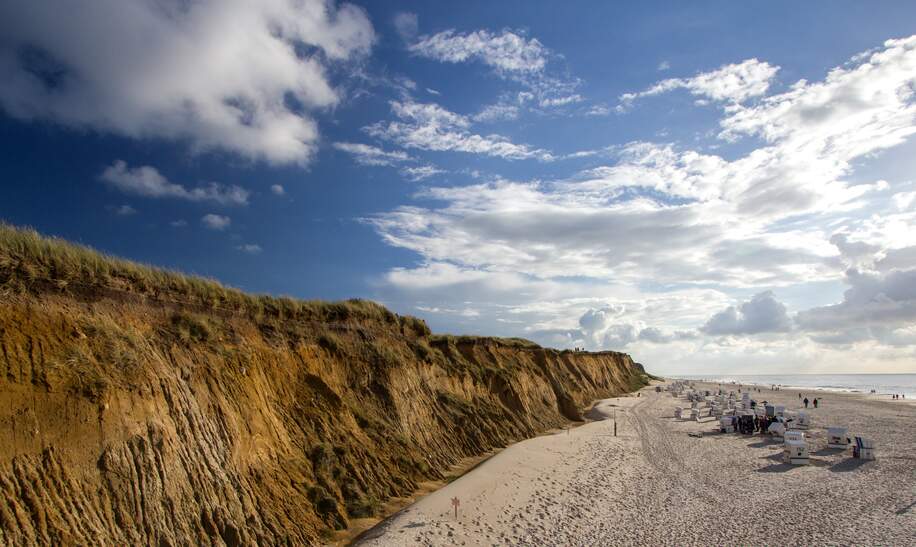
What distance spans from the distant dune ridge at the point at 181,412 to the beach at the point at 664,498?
281 cm

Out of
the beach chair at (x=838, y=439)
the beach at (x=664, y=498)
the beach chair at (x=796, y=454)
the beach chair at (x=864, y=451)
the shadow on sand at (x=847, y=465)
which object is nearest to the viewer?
the beach at (x=664, y=498)

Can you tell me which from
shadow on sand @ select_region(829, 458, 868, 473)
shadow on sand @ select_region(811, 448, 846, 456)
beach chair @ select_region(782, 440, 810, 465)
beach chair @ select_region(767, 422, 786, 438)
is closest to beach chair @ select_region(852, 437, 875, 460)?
shadow on sand @ select_region(829, 458, 868, 473)

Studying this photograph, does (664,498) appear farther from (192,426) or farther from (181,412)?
(181,412)

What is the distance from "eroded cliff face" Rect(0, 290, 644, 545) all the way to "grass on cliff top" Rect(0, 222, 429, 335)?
0.33m

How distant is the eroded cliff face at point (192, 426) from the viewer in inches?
360

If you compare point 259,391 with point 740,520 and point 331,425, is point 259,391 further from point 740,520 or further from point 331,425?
point 740,520

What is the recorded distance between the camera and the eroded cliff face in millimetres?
9148

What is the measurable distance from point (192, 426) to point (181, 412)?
1.46 ft

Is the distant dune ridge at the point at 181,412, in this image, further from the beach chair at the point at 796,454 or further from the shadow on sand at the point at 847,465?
the shadow on sand at the point at 847,465

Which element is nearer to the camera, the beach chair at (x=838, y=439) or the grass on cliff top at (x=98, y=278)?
the grass on cliff top at (x=98, y=278)

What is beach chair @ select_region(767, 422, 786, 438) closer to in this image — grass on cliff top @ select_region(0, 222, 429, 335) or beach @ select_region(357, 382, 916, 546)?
beach @ select_region(357, 382, 916, 546)

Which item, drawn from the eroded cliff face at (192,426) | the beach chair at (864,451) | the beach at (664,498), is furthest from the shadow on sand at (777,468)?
the eroded cliff face at (192,426)

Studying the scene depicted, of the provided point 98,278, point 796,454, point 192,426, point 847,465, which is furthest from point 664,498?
point 98,278

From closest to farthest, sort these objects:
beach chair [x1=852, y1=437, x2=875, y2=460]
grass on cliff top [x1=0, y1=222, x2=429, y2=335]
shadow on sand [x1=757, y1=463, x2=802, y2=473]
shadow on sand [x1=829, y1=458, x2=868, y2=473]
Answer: grass on cliff top [x1=0, y1=222, x2=429, y2=335] < shadow on sand [x1=757, y1=463, x2=802, y2=473] < shadow on sand [x1=829, y1=458, x2=868, y2=473] < beach chair [x1=852, y1=437, x2=875, y2=460]
